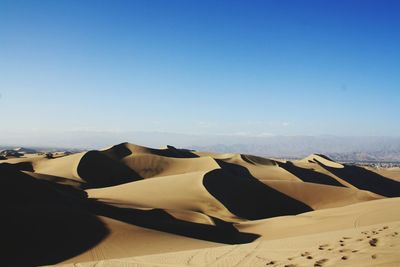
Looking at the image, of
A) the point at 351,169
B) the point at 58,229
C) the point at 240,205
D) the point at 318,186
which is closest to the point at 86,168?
the point at 240,205

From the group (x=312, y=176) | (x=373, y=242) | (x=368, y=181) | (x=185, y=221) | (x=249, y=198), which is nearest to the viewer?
(x=373, y=242)

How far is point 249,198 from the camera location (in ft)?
107

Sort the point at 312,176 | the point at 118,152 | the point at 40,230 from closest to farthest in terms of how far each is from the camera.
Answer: the point at 40,230 < the point at 312,176 < the point at 118,152

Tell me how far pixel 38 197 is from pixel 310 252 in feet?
48.3

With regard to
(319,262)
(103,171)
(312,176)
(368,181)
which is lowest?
(368,181)

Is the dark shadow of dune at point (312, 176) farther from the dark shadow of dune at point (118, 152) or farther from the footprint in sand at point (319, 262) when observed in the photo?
the footprint in sand at point (319, 262)

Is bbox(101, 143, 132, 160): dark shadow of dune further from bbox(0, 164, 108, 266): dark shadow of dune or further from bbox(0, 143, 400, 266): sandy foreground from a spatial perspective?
bbox(0, 164, 108, 266): dark shadow of dune

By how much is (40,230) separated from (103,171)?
30143 millimetres

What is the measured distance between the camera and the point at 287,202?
110ft

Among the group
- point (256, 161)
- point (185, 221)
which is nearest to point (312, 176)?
point (256, 161)

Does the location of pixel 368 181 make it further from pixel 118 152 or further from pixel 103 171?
pixel 103 171

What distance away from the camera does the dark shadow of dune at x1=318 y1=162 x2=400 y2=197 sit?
182 feet

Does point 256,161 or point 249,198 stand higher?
point 256,161

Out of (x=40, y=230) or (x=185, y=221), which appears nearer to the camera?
(x=40, y=230)
